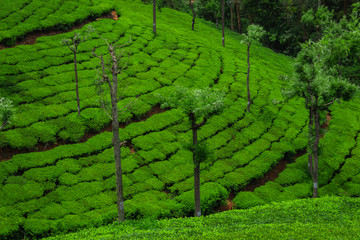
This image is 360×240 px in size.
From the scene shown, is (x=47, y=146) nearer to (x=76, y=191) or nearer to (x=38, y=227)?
(x=76, y=191)

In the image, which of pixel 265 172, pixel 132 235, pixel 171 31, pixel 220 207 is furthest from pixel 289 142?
pixel 171 31

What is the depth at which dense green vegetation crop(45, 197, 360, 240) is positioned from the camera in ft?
49.8

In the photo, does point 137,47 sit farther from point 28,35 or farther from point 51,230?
point 51,230

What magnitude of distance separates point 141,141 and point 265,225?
1709 centimetres

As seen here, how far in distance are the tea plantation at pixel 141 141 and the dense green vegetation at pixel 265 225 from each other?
36 cm

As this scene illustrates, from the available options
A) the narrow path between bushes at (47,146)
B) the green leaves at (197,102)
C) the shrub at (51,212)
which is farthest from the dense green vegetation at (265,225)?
the narrow path between bushes at (47,146)

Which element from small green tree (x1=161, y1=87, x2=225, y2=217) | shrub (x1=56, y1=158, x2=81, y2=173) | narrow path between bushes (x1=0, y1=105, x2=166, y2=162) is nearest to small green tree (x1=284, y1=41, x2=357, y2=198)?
small green tree (x1=161, y1=87, x2=225, y2=217)

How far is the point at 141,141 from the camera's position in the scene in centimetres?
3164

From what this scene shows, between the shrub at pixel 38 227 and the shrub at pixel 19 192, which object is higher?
the shrub at pixel 19 192

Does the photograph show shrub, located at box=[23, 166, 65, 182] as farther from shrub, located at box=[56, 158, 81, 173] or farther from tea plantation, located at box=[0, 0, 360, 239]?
shrub, located at box=[56, 158, 81, 173]

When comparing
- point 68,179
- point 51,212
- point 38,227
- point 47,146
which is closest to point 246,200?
point 68,179

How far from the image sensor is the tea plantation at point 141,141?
24312 millimetres

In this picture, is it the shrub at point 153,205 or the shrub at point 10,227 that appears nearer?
the shrub at point 10,227

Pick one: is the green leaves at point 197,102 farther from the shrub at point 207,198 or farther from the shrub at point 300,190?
the shrub at point 300,190
